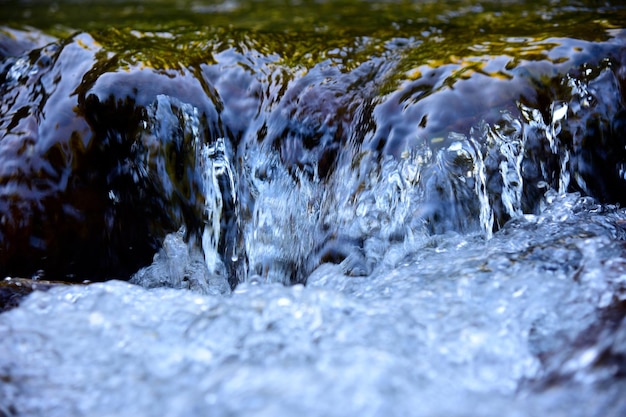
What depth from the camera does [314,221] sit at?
9.36 feet

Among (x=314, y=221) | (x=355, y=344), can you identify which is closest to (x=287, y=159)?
(x=314, y=221)

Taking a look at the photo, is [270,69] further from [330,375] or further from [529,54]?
[330,375]

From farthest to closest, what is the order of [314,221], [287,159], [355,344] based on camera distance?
[287,159] → [314,221] → [355,344]

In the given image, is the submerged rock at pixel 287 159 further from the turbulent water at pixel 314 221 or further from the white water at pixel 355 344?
the white water at pixel 355 344

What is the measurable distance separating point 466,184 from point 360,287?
28.2 inches

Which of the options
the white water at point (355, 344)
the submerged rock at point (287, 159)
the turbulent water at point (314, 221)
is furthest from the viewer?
the submerged rock at point (287, 159)

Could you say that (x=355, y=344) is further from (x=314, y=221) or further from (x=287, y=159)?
(x=287, y=159)

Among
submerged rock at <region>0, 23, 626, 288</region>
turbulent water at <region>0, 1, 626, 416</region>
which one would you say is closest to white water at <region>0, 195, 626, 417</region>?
turbulent water at <region>0, 1, 626, 416</region>

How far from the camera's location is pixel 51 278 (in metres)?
2.85

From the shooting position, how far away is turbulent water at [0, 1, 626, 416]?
1660 mm

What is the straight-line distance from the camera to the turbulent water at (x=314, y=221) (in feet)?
5.45

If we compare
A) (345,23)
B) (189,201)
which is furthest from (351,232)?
(345,23)

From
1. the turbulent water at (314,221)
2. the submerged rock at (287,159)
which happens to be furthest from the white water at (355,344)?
the submerged rock at (287,159)

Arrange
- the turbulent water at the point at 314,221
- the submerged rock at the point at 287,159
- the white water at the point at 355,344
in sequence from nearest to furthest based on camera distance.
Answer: the white water at the point at 355,344, the turbulent water at the point at 314,221, the submerged rock at the point at 287,159
